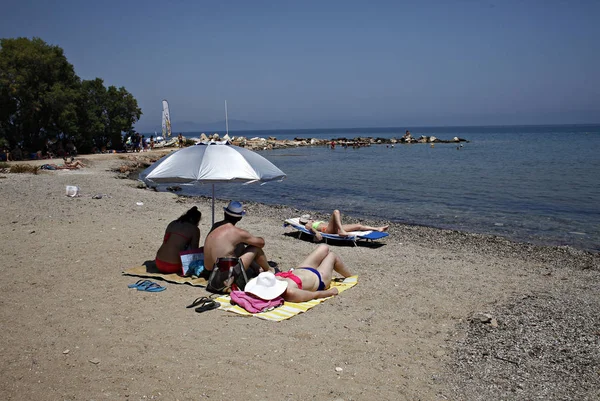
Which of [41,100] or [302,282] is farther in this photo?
[41,100]

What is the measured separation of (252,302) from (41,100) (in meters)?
27.8

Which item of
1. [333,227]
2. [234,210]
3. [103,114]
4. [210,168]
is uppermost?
[103,114]

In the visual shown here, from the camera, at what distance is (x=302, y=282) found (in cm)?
669

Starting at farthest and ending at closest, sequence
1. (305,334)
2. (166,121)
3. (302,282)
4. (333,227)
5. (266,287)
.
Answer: (166,121) → (333,227) → (302,282) → (266,287) → (305,334)

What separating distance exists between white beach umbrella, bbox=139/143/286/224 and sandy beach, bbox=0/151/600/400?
5.54ft

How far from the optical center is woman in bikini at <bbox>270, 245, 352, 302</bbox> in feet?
21.4

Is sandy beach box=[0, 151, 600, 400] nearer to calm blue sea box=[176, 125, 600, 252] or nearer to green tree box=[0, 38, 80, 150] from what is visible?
calm blue sea box=[176, 125, 600, 252]

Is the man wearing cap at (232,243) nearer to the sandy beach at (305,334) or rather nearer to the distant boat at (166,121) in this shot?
the sandy beach at (305,334)

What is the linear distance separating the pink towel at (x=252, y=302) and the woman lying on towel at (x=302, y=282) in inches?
2.7

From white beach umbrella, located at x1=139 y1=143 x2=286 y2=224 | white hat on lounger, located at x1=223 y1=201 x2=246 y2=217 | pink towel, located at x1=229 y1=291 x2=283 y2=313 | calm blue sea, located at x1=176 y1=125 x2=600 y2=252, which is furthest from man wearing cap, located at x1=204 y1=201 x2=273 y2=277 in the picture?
calm blue sea, located at x1=176 y1=125 x2=600 y2=252

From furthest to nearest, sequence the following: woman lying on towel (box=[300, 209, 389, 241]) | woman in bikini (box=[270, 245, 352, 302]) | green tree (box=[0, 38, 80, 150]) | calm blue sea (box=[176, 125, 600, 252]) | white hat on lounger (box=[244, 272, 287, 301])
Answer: green tree (box=[0, 38, 80, 150])
calm blue sea (box=[176, 125, 600, 252])
woman lying on towel (box=[300, 209, 389, 241])
woman in bikini (box=[270, 245, 352, 302])
white hat on lounger (box=[244, 272, 287, 301])

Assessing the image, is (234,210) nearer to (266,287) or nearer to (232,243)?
(232,243)

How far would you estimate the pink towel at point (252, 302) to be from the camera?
20.2 feet

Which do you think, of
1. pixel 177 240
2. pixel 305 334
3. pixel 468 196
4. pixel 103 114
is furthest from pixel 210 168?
pixel 103 114
